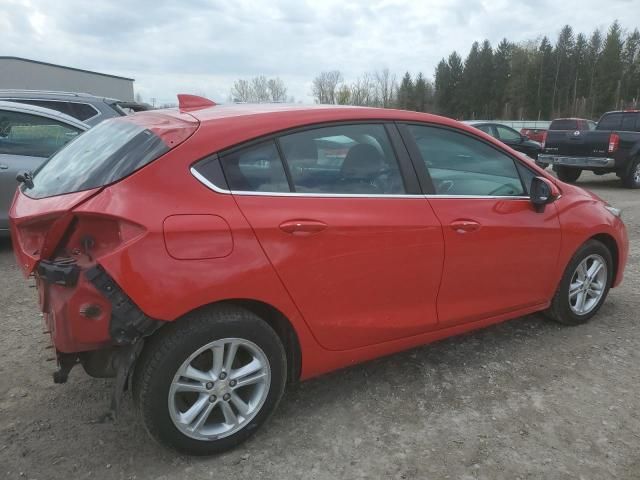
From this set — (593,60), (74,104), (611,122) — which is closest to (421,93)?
(593,60)

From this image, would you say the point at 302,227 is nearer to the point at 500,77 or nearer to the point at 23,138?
the point at 23,138

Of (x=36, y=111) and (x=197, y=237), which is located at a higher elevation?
(x=36, y=111)

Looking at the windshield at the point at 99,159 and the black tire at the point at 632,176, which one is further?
the black tire at the point at 632,176

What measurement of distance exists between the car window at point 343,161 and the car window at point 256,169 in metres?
0.07

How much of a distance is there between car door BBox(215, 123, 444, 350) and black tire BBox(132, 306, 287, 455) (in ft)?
0.82

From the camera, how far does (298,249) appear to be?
7.93 feet

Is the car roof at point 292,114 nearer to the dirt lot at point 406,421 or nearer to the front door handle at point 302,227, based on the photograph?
the front door handle at point 302,227

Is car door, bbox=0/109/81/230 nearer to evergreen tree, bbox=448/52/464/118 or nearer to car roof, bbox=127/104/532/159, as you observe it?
car roof, bbox=127/104/532/159

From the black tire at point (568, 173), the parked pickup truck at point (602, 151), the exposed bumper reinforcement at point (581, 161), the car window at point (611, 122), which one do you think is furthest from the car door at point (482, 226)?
the car window at point (611, 122)

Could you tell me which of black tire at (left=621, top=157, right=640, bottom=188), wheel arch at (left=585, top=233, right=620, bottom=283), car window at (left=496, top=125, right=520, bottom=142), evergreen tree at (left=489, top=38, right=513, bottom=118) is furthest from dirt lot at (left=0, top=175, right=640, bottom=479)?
evergreen tree at (left=489, top=38, right=513, bottom=118)

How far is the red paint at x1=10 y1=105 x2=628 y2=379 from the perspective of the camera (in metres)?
2.11

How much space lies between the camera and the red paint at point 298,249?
2113 millimetres

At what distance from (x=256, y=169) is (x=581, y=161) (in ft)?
36.7


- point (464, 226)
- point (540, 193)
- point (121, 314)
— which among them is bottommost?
point (121, 314)
